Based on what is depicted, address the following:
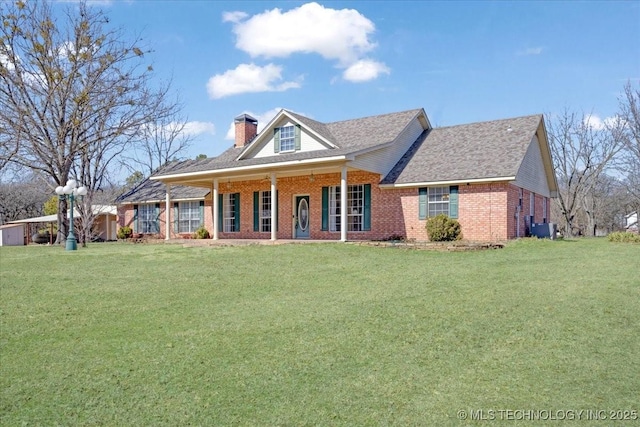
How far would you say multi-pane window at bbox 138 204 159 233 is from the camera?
26.2 m

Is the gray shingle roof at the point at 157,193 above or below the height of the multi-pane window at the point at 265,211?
above

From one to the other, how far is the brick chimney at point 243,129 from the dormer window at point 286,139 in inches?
185

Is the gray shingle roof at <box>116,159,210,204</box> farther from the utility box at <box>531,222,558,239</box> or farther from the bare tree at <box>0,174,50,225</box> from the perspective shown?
the bare tree at <box>0,174,50,225</box>

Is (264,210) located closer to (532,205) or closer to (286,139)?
(286,139)

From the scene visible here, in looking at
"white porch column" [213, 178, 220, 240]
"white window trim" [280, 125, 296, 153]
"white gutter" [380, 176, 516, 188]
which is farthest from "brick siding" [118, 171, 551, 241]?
"white porch column" [213, 178, 220, 240]

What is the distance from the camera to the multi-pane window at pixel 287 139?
19500mm

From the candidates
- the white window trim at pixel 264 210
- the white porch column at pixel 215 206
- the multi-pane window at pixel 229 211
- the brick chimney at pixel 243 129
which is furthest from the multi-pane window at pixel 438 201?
the brick chimney at pixel 243 129

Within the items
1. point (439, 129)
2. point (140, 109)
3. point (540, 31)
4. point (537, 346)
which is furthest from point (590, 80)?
point (140, 109)

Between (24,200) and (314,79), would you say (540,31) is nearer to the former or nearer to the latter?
(314,79)

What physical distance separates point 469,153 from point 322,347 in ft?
46.4

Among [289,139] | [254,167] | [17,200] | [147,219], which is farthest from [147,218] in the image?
[17,200]

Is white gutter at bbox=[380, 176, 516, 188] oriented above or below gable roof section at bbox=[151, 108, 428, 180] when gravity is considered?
below

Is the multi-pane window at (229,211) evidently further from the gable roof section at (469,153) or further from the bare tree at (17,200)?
the bare tree at (17,200)

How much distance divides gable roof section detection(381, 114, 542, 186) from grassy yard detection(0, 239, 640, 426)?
22.6 feet
